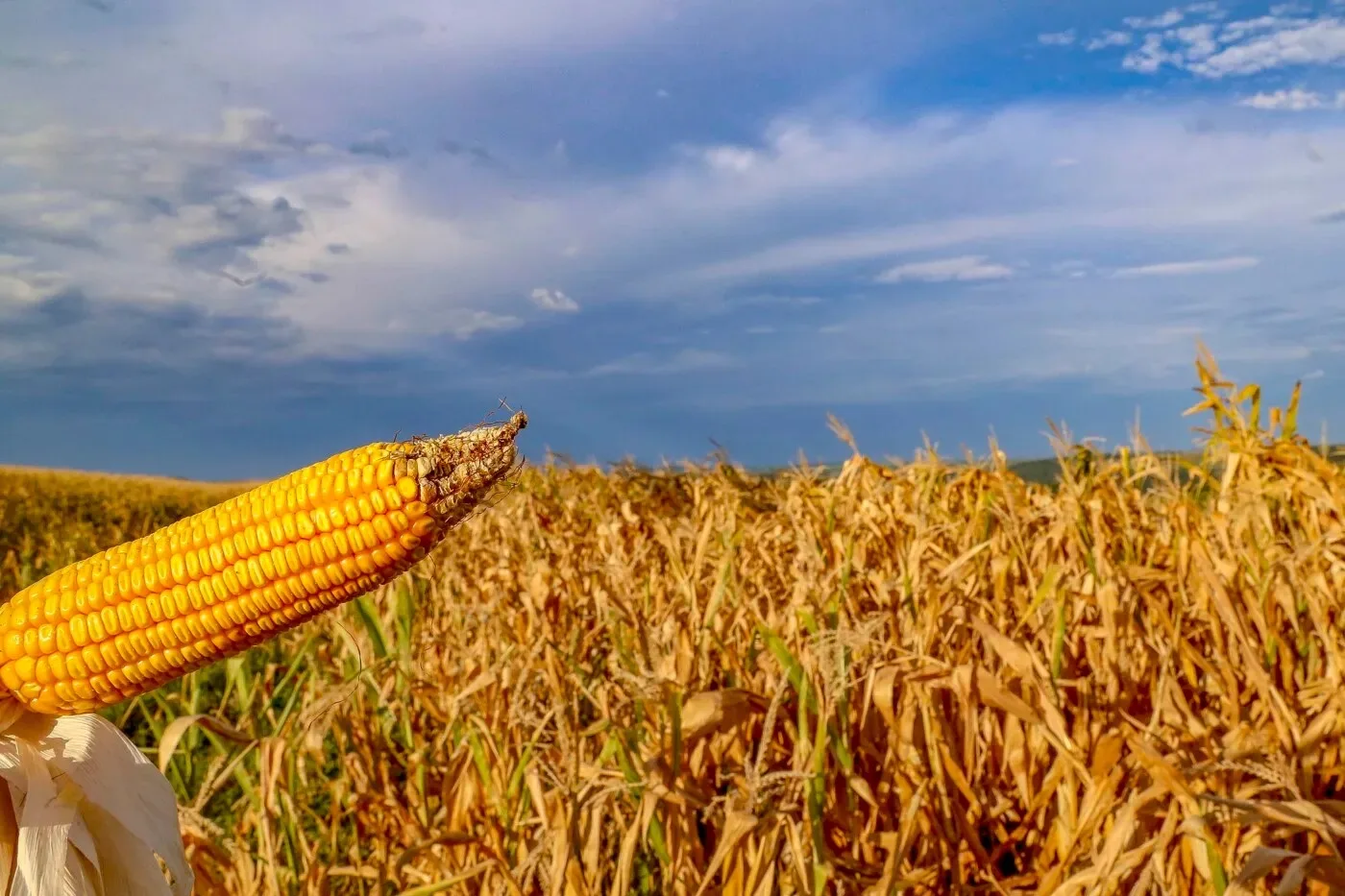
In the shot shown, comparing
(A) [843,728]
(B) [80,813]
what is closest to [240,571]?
(B) [80,813]

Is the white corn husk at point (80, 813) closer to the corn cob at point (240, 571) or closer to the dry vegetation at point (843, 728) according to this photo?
the corn cob at point (240, 571)

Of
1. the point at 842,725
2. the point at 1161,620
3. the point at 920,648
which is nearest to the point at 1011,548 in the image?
the point at 1161,620

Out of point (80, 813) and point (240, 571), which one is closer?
point (240, 571)

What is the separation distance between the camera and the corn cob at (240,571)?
5.82 ft

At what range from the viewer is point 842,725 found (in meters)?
3.35

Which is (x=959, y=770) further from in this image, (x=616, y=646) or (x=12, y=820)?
(x=12, y=820)

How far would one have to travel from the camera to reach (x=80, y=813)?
2.16 metres

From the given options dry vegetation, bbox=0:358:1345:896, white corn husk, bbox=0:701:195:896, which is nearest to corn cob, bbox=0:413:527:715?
white corn husk, bbox=0:701:195:896

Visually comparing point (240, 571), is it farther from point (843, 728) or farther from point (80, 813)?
point (843, 728)

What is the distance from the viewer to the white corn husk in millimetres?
2061

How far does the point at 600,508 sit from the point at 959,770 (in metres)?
5.22

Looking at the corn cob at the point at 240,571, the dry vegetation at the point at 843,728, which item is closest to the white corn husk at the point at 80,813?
the corn cob at the point at 240,571

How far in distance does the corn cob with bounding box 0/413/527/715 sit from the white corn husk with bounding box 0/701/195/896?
9cm

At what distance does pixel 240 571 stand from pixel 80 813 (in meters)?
0.64
